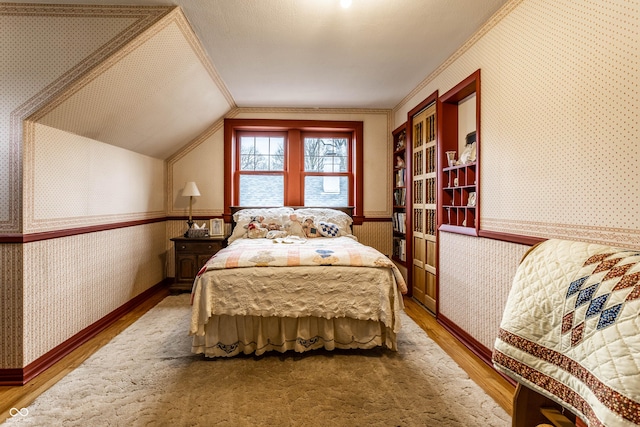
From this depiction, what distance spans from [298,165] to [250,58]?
1848 millimetres

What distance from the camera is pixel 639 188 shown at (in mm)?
1353

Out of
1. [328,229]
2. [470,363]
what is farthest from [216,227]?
[470,363]

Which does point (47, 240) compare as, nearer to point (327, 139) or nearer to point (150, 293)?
point (150, 293)

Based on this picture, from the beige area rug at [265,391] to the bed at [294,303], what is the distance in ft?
0.37

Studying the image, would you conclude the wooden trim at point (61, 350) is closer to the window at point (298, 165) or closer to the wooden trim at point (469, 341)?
the window at point (298, 165)

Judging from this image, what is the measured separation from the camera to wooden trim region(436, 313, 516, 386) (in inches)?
92.0

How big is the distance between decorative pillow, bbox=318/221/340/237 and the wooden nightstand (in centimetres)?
129

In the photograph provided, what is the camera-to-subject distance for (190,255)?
4066 millimetres

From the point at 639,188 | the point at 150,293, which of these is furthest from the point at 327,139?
the point at 639,188

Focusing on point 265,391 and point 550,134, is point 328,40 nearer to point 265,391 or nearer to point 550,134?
point 550,134

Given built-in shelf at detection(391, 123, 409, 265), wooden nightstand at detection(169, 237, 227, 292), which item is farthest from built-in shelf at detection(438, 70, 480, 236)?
wooden nightstand at detection(169, 237, 227, 292)

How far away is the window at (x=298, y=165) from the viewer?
4.66m

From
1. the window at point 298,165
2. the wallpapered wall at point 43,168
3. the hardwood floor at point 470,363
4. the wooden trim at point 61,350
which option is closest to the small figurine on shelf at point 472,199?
the hardwood floor at point 470,363

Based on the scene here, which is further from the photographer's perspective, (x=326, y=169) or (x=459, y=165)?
(x=326, y=169)
